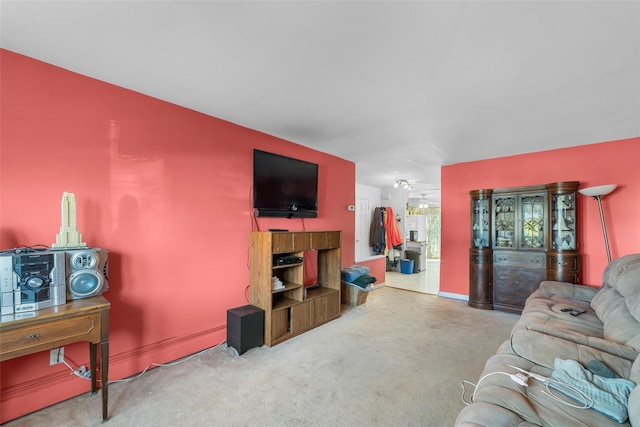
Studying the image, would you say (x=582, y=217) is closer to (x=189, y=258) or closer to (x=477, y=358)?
(x=477, y=358)

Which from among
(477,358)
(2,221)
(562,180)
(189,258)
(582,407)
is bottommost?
(477,358)

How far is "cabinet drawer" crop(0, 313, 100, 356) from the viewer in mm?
1404

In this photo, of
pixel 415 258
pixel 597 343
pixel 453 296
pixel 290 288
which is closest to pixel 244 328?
pixel 290 288

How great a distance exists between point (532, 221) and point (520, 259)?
23.0 inches

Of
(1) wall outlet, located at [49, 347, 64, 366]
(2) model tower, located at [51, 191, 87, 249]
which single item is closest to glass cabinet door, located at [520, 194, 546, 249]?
(2) model tower, located at [51, 191, 87, 249]

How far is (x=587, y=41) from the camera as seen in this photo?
1.57 meters

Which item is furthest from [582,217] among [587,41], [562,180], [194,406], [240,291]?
[194,406]

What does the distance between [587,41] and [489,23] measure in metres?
0.67

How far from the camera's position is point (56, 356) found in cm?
190

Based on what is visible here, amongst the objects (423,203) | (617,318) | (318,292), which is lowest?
(318,292)

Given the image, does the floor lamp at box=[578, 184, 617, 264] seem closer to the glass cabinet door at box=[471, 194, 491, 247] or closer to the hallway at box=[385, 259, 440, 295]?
the glass cabinet door at box=[471, 194, 491, 247]

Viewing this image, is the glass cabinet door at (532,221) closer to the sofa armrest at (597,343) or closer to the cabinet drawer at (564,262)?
the cabinet drawer at (564,262)

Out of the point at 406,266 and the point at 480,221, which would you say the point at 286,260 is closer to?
the point at 480,221

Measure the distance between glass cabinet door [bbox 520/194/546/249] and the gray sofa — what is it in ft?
4.30
